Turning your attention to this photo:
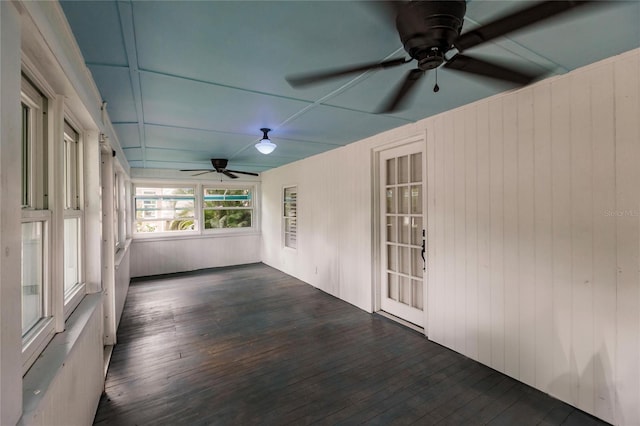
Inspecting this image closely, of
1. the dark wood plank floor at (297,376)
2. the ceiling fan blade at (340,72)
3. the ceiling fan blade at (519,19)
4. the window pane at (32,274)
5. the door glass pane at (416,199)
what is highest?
the ceiling fan blade at (519,19)

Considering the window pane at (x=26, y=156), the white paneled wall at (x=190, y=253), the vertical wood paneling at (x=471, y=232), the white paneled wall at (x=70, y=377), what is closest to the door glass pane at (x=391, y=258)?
the vertical wood paneling at (x=471, y=232)

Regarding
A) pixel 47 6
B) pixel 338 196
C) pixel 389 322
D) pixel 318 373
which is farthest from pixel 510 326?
pixel 47 6

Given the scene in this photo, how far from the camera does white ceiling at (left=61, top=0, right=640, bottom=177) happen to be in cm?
135

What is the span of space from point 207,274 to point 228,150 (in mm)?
3009

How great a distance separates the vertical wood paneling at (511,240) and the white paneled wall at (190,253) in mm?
5874

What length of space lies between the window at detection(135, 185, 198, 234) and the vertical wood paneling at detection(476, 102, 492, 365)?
604 centimetres

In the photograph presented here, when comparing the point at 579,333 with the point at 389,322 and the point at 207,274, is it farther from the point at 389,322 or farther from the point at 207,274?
the point at 207,274

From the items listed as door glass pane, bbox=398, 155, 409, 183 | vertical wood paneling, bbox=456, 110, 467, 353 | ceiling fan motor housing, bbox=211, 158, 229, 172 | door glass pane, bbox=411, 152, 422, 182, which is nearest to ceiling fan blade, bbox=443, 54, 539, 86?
vertical wood paneling, bbox=456, 110, 467, 353

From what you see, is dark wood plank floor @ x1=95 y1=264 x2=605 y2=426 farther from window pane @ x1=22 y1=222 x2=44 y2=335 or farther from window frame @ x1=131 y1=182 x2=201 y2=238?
window frame @ x1=131 y1=182 x2=201 y2=238

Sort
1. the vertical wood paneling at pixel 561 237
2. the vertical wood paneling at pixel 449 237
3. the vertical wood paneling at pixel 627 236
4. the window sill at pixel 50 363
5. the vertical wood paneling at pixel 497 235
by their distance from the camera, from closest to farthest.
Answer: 1. the window sill at pixel 50 363
2. the vertical wood paneling at pixel 627 236
3. the vertical wood paneling at pixel 561 237
4. the vertical wood paneling at pixel 497 235
5. the vertical wood paneling at pixel 449 237

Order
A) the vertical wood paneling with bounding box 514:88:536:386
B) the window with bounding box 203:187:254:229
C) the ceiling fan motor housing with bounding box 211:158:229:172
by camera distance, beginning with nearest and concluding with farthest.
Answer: the vertical wood paneling with bounding box 514:88:536:386 → the ceiling fan motor housing with bounding box 211:158:229:172 → the window with bounding box 203:187:254:229

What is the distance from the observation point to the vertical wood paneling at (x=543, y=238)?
2.18 m

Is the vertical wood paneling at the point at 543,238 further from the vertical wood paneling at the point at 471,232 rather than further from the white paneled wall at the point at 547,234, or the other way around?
the vertical wood paneling at the point at 471,232

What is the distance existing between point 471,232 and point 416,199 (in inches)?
32.3
